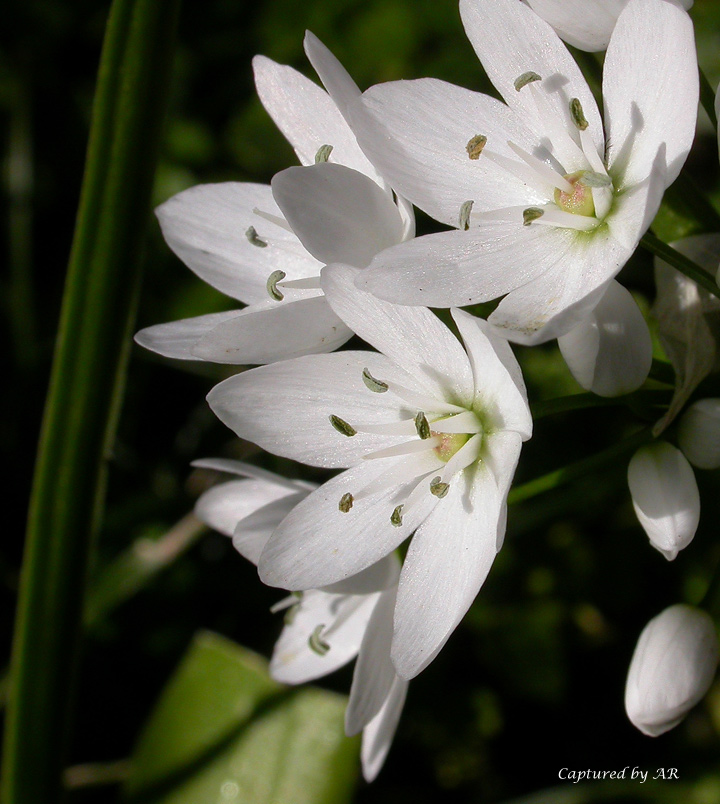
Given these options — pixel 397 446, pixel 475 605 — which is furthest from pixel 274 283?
pixel 475 605

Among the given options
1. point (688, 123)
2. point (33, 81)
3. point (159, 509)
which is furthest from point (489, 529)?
point (33, 81)

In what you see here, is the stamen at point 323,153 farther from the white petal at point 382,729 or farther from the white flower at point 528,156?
the white petal at point 382,729

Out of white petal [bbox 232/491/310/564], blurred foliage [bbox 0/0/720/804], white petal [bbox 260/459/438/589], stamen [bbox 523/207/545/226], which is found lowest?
blurred foliage [bbox 0/0/720/804]

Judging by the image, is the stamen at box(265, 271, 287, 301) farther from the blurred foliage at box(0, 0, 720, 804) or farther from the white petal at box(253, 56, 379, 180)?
the blurred foliage at box(0, 0, 720, 804)

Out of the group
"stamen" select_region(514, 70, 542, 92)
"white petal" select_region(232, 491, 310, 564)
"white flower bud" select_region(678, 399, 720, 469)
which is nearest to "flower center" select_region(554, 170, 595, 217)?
"stamen" select_region(514, 70, 542, 92)

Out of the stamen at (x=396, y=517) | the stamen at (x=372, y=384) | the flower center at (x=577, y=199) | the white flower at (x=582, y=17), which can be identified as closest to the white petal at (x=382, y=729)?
the stamen at (x=396, y=517)

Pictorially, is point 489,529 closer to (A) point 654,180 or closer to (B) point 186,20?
(A) point 654,180

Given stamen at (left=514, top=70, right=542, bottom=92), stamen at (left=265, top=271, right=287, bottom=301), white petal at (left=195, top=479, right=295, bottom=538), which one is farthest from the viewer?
white petal at (left=195, top=479, right=295, bottom=538)
